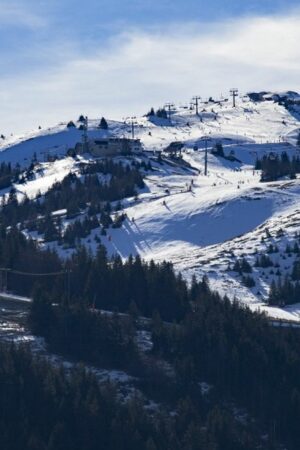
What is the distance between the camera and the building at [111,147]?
148m

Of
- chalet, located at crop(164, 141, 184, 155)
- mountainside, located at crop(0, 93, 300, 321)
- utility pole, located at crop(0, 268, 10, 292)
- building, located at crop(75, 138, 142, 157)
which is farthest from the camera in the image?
chalet, located at crop(164, 141, 184, 155)

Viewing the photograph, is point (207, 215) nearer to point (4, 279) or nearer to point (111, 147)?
point (4, 279)

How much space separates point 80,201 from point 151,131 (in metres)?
74.1

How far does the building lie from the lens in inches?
5838

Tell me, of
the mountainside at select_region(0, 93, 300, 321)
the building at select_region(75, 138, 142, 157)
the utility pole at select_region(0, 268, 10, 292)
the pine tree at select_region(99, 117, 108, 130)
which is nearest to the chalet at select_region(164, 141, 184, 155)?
the mountainside at select_region(0, 93, 300, 321)

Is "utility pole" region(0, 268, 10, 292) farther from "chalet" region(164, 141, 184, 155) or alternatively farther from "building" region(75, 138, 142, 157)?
"chalet" region(164, 141, 184, 155)

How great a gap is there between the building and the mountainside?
78.4 inches

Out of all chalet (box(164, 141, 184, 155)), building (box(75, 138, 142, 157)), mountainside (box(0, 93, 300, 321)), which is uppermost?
building (box(75, 138, 142, 157))

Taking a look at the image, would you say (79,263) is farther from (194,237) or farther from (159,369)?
(194,237)

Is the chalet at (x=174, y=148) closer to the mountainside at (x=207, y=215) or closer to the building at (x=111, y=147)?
the mountainside at (x=207, y=215)

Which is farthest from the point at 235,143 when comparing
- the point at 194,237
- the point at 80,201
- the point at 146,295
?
the point at 146,295

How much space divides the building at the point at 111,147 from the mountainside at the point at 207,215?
1991 millimetres

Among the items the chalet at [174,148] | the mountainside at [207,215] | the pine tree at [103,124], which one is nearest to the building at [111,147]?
the mountainside at [207,215]

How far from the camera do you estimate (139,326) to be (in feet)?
237
